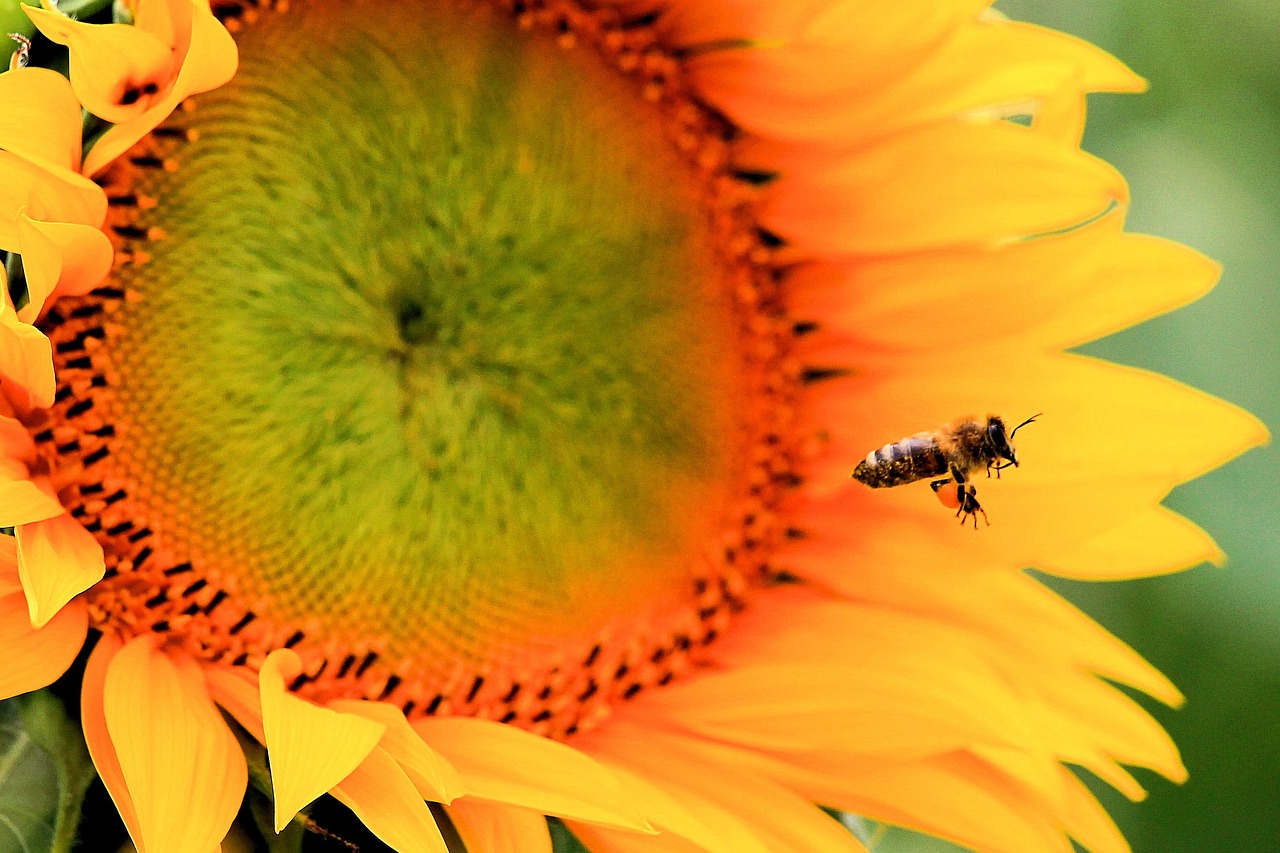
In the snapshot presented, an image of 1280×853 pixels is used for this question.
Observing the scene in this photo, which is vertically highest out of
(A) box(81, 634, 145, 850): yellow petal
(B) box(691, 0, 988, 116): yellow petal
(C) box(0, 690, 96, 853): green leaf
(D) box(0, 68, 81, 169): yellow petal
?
(B) box(691, 0, 988, 116): yellow petal

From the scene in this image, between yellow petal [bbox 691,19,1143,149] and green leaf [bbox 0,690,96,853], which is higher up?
yellow petal [bbox 691,19,1143,149]

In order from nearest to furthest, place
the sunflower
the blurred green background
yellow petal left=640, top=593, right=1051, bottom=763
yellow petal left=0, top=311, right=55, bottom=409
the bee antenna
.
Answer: yellow petal left=0, top=311, right=55, bottom=409
the sunflower
yellow petal left=640, top=593, right=1051, bottom=763
the bee antenna
the blurred green background

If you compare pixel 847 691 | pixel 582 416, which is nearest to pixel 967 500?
pixel 847 691

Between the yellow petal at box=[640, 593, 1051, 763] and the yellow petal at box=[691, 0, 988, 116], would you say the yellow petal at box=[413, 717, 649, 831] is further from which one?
the yellow petal at box=[691, 0, 988, 116]

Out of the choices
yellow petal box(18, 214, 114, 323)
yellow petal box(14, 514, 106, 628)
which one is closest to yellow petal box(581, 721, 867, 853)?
yellow petal box(14, 514, 106, 628)

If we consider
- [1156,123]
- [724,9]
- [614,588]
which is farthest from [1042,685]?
[1156,123]

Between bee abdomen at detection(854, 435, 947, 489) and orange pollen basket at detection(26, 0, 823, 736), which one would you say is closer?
orange pollen basket at detection(26, 0, 823, 736)

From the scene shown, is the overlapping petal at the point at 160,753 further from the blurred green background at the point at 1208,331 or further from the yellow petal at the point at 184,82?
the blurred green background at the point at 1208,331
